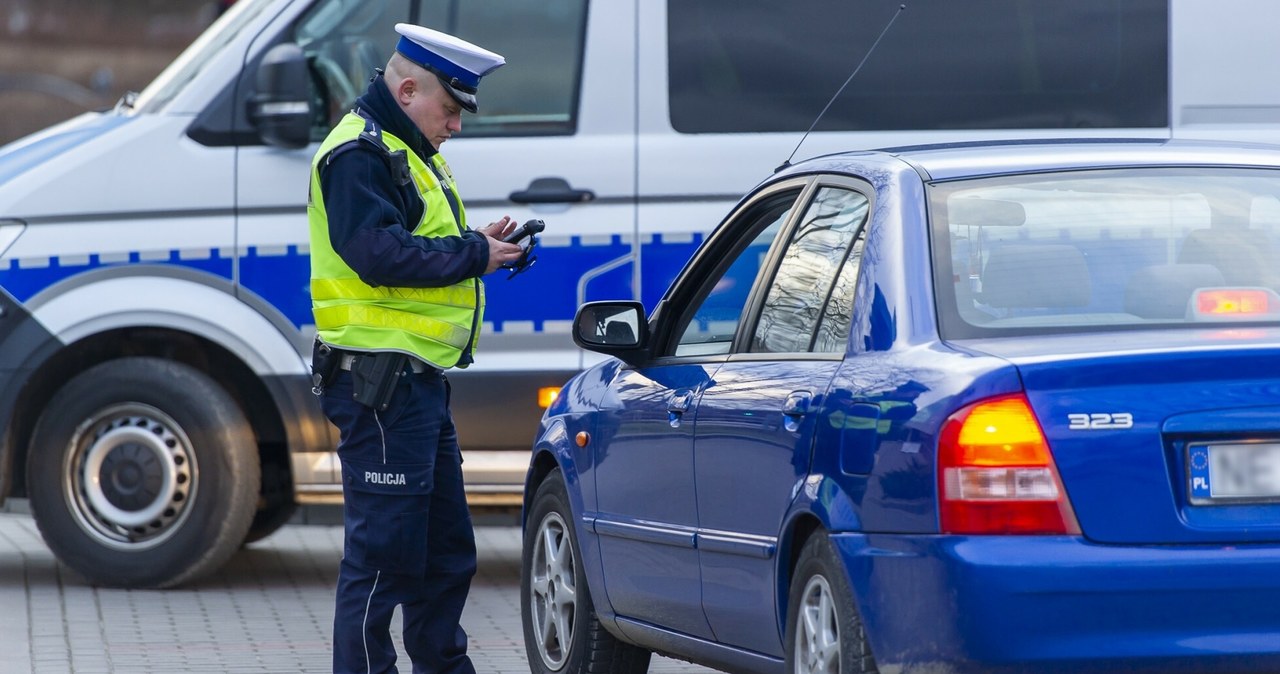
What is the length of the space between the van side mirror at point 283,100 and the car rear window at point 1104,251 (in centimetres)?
426

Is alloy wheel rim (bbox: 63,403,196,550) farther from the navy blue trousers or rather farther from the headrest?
the headrest

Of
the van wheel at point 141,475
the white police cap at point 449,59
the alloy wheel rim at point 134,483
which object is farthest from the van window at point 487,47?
the white police cap at point 449,59

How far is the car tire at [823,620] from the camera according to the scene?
4.16 m

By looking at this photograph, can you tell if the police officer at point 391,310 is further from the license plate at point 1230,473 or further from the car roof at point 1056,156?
the license plate at point 1230,473

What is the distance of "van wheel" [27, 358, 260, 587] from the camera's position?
28.1 ft

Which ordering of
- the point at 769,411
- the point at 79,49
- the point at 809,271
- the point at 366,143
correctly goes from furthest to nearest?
1. the point at 79,49
2. the point at 366,143
3. the point at 809,271
4. the point at 769,411

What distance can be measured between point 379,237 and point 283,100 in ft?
9.83

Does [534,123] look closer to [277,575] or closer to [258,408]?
[258,408]

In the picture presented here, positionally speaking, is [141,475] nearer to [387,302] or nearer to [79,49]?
[387,302]

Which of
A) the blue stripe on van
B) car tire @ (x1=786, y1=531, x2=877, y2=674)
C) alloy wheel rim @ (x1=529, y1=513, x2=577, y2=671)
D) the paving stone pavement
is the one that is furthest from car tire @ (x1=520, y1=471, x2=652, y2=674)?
the blue stripe on van

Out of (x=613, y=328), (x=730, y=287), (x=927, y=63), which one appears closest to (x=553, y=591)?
(x=613, y=328)

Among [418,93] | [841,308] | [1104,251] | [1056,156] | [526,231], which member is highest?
[418,93]

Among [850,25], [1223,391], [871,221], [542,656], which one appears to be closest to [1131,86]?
[850,25]

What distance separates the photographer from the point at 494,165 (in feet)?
27.8
